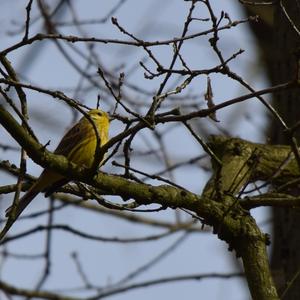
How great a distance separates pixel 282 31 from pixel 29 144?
3492mm

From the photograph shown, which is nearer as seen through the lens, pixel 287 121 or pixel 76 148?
pixel 76 148

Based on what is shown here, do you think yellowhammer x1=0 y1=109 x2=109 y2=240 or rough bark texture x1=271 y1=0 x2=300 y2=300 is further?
rough bark texture x1=271 y1=0 x2=300 y2=300

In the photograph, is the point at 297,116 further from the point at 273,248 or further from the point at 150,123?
the point at 150,123

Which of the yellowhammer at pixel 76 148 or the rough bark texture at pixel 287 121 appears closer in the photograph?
the yellowhammer at pixel 76 148

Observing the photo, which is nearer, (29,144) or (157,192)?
(29,144)

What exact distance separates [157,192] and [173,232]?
14.2 feet

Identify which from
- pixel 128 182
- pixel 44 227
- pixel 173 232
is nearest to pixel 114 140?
pixel 128 182


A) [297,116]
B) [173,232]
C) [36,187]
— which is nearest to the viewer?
[36,187]

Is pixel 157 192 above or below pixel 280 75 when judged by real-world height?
below

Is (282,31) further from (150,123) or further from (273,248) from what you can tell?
(150,123)

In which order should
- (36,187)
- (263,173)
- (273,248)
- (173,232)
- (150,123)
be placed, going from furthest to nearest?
(173,232) < (273,248) < (263,173) < (36,187) < (150,123)

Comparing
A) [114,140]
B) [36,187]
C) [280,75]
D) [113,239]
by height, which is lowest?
[114,140]

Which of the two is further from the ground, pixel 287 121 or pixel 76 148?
pixel 287 121

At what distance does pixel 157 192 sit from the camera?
4598 mm
